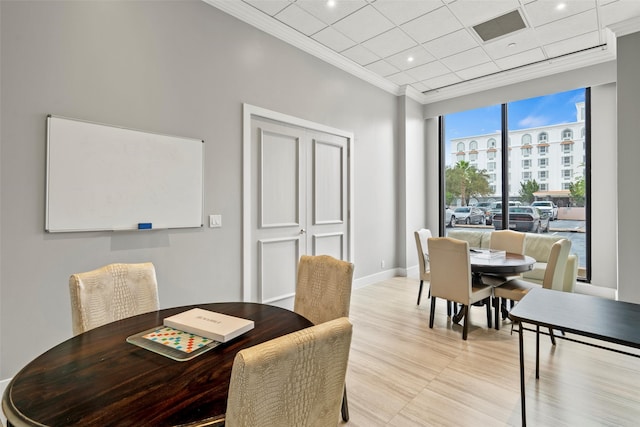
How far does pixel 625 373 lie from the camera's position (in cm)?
236

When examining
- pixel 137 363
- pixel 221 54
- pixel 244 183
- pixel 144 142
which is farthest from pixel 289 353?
pixel 221 54

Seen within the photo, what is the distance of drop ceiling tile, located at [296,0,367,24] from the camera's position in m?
3.11

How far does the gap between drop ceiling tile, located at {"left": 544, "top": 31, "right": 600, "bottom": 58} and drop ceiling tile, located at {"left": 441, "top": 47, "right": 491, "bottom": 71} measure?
73 centimetres

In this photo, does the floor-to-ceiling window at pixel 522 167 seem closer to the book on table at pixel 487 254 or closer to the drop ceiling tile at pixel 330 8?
the book on table at pixel 487 254

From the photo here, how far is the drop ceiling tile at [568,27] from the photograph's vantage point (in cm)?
337

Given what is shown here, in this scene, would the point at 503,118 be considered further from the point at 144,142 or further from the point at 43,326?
the point at 43,326

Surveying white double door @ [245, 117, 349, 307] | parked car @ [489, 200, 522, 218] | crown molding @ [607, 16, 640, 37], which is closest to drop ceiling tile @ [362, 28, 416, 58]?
white double door @ [245, 117, 349, 307]

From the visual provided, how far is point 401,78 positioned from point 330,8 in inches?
85.4

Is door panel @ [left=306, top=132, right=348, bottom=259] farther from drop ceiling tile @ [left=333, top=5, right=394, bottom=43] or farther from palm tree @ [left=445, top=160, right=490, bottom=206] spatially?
palm tree @ [left=445, top=160, right=490, bottom=206]

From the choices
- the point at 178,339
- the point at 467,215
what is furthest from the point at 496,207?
the point at 178,339

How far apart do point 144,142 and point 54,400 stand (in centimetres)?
210

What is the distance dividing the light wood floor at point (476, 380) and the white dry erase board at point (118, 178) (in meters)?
2.00

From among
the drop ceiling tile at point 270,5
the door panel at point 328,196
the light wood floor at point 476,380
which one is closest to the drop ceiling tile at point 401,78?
the door panel at point 328,196

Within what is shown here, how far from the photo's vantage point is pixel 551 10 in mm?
3225
